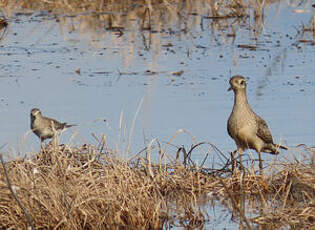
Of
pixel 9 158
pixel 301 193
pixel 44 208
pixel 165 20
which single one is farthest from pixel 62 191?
pixel 165 20

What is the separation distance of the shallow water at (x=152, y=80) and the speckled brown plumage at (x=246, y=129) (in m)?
0.34

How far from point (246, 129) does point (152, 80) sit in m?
3.92

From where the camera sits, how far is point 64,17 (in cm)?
1850

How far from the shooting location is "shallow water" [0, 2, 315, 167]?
10305 mm

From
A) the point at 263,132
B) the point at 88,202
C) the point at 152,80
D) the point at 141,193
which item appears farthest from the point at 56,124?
the point at 88,202

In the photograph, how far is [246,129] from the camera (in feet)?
29.9

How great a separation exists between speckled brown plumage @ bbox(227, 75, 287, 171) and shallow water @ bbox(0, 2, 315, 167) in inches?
13.3

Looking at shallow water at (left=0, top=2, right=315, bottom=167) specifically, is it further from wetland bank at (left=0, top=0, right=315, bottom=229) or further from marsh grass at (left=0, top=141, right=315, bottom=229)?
marsh grass at (left=0, top=141, right=315, bottom=229)

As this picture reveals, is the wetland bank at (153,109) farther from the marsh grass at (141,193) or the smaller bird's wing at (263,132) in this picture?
the smaller bird's wing at (263,132)

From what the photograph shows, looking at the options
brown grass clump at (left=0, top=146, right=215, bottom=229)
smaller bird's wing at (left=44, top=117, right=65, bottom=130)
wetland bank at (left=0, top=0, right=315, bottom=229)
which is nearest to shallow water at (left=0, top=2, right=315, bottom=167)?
wetland bank at (left=0, top=0, right=315, bottom=229)

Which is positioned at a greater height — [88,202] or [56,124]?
[88,202]

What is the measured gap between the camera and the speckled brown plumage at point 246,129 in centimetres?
911

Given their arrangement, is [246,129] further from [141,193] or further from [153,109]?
[153,109]

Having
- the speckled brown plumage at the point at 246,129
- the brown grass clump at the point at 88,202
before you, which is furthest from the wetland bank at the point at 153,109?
the speckled brown plumage at the point at 246,129
